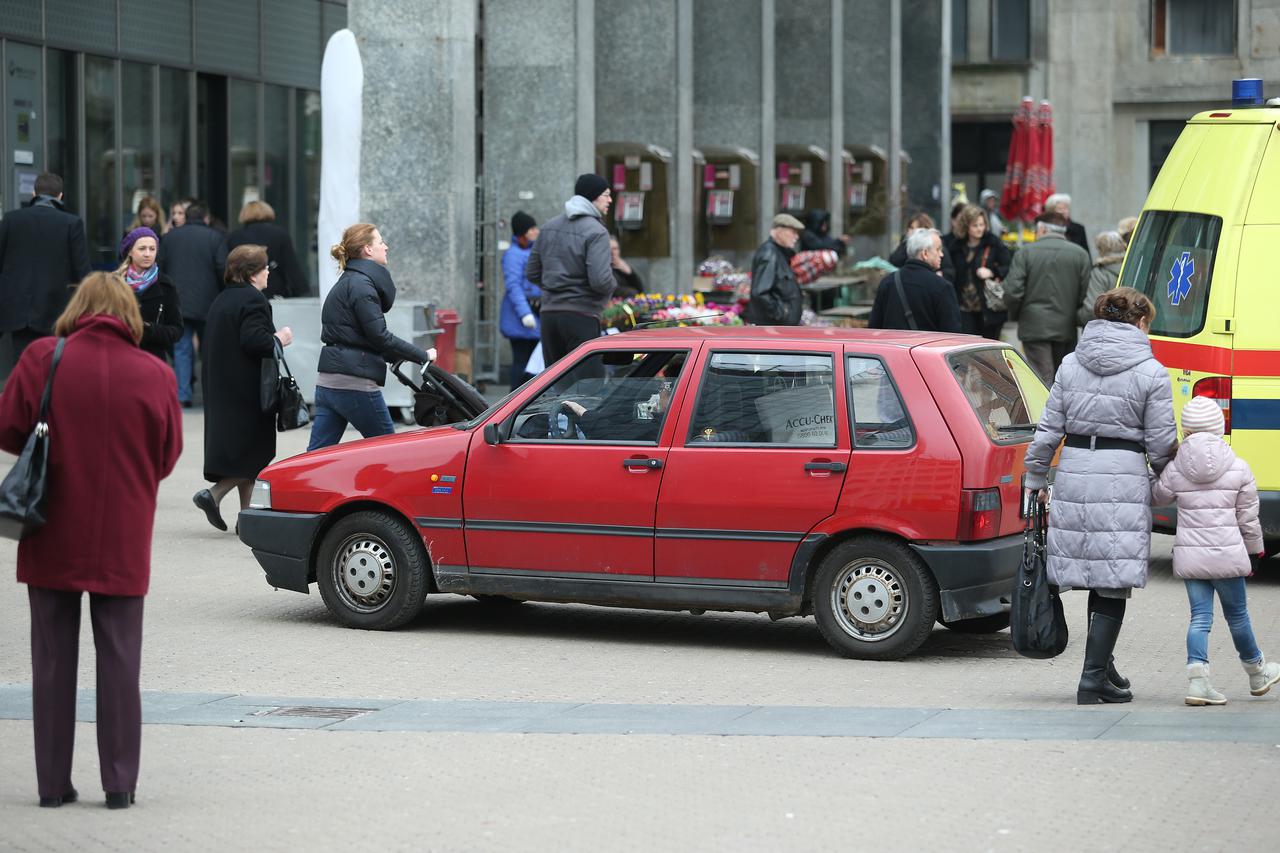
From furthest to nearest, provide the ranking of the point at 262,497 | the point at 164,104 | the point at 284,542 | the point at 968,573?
the point at 164,104 < the point at 262,497 < the point at 284,542 < the point at 968,573

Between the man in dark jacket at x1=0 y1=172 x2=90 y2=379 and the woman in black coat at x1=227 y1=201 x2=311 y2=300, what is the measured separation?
2.40m

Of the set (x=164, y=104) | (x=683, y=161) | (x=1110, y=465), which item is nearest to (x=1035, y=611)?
(x=1110, y=465)

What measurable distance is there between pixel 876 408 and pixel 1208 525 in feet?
5.31

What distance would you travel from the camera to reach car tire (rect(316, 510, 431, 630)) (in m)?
9.84

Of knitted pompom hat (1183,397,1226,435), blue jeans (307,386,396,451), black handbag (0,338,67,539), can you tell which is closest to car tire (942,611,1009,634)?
knitted pompom hat (1183,397,1226,435)

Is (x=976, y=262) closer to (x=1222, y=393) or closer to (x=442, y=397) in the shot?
(x=1222, y=393)

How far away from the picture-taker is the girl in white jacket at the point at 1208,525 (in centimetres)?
812

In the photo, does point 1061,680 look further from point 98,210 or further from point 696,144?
point 696,144

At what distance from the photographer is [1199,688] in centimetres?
820

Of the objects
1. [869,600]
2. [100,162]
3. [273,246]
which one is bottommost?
[869,600]

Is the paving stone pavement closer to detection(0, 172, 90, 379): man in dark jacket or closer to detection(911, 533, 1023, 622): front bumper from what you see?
detection(911, 533, 1023, 622): front bumper

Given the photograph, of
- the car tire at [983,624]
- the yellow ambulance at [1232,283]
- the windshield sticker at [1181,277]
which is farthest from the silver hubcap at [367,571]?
the windshield sticker at [1181,277]

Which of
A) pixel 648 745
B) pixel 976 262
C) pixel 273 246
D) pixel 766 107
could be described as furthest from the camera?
pixel 766 107

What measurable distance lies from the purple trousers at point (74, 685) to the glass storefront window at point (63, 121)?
639 inches
